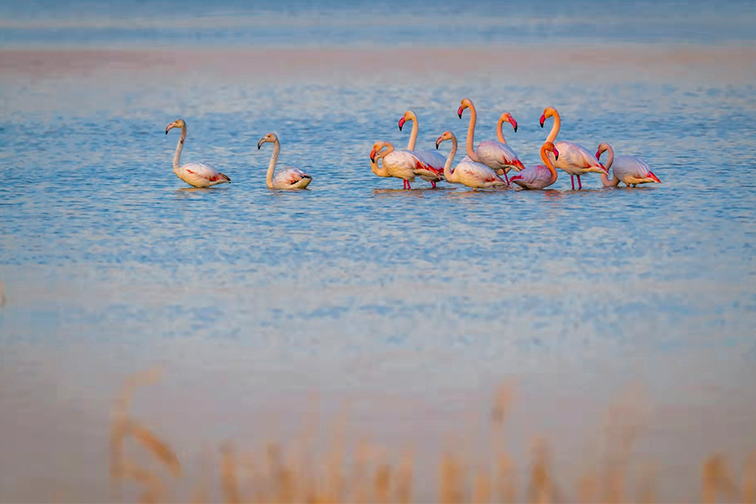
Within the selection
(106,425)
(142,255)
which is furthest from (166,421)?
(142,255)

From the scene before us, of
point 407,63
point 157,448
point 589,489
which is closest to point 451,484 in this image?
point 589,489

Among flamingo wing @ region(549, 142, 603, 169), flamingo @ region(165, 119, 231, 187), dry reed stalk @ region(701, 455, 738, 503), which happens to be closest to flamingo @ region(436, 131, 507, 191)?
flamingo wing @ region(549, 142, 603, 169)

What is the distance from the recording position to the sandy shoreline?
22266mm

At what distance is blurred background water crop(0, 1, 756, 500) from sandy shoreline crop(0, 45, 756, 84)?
16.4 feet

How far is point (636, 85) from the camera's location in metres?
20.3

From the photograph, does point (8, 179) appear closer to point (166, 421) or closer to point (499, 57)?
point (166, 421)

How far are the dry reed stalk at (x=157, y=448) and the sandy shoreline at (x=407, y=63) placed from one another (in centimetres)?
1667

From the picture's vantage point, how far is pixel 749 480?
4.38m

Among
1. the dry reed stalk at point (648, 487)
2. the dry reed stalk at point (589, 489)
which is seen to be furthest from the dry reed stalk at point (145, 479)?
the dry reed stalk at point (648, 487)

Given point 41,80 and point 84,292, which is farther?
point 41,80

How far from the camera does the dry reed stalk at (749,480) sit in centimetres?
435

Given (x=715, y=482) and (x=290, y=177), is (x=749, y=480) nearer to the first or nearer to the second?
(x=715, y=482)

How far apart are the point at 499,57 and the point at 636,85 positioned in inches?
227

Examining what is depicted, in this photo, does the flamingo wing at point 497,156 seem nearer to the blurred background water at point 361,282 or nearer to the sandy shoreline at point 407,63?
the blurred background water at point 361,282
